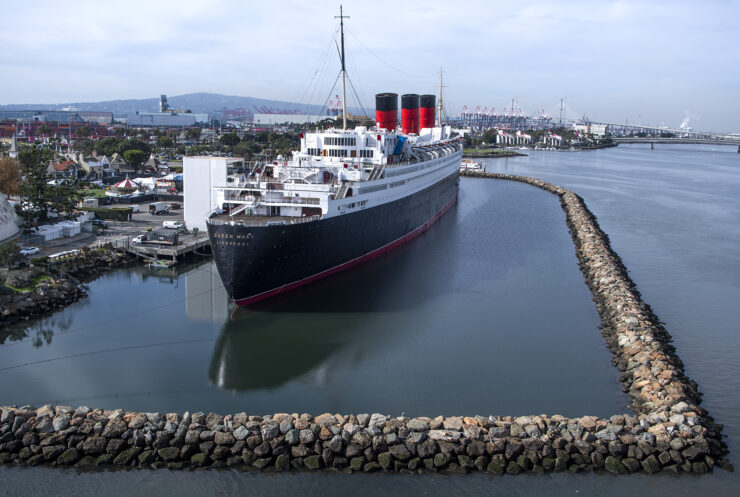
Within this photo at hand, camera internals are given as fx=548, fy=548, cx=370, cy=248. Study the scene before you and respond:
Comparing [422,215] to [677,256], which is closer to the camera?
[677,256]

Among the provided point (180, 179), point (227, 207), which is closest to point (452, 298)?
point (227, 207)

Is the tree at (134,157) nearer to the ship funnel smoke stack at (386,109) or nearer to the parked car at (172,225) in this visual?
the parked car at (172,225)

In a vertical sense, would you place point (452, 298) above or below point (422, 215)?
below

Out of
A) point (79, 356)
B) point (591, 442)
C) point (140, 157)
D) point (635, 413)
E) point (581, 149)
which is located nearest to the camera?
point (591, 442)

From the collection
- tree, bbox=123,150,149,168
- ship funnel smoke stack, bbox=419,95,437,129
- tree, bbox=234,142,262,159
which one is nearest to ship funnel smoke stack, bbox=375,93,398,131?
ship funnel smoke stack, bbox=419,95,437,129

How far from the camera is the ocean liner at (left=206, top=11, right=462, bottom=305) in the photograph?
14.0 metres

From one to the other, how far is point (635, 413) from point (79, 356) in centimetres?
1126

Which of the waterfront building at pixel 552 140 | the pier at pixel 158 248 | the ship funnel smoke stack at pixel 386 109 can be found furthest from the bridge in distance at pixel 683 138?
the pier at pixel 158 248

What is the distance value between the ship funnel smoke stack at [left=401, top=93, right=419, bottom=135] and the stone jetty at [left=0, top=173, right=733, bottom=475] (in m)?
25.7

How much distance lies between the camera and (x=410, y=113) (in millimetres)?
33406

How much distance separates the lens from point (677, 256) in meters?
21.2

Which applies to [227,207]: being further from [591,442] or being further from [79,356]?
[591,442]

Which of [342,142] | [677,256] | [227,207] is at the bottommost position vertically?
[677,256]

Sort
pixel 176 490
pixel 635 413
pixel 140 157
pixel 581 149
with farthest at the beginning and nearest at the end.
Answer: pixel 581 149 < pixel 140 157 < pixel 635 413 < pixel 176 490
